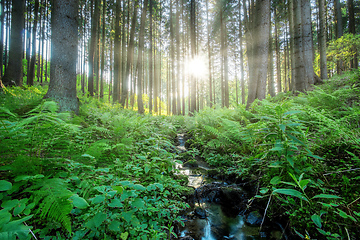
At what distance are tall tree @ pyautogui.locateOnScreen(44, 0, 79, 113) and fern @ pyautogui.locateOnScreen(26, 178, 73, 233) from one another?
144 inches

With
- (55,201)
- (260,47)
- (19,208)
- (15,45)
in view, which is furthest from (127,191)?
(15,45)

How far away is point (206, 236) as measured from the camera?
1.99 meters

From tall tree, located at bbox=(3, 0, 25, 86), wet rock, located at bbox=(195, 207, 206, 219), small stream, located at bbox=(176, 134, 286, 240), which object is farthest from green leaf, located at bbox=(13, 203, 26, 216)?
tall tree, located at bbox=(3, 0, 25, 86)

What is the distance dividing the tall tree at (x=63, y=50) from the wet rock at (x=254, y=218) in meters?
5.09

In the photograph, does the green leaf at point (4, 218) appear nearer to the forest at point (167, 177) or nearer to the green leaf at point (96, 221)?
the forest at point (167, 177)

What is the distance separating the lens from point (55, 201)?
119cm

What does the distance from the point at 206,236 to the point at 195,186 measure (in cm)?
99

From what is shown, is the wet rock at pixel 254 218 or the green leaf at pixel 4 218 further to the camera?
the wet rock at pixel 254 218

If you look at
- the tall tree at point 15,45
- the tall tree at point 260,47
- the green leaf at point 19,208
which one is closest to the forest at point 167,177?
the green leaf at point 19,208

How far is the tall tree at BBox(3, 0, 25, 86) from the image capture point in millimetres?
7434

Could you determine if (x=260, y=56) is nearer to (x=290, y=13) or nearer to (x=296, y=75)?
(x=296, y=75)

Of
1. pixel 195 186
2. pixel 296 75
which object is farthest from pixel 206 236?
pixel 296 75

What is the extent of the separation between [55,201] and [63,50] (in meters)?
4.51

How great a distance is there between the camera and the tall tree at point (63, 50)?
3975 millimetres
